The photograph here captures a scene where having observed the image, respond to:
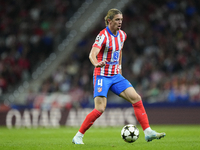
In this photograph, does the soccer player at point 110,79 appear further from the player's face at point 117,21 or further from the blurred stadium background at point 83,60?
the blurred stadium background at point 83,60

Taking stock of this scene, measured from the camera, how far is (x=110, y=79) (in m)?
6.67

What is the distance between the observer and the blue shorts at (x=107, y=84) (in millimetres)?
6512

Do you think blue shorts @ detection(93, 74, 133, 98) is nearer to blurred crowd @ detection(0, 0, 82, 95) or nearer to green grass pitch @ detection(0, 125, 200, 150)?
green grass pitch @ detection(0, 125, 200, 150)

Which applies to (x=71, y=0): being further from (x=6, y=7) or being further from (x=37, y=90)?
(x=37, y=90)

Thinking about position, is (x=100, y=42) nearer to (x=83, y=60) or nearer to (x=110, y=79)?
(x=110, y=79)

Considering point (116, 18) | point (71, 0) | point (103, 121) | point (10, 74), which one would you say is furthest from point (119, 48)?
point (71, 0)

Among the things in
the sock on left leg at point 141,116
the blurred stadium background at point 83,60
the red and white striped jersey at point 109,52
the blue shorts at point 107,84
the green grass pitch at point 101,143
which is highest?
the blurred stadium background at point 83,60

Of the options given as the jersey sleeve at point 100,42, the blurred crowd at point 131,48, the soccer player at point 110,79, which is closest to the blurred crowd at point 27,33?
the blurred crowd at point 131,48

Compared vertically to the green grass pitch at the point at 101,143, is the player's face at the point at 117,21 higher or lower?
higher

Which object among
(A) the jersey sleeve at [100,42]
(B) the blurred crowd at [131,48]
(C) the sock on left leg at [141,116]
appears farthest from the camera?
(B) the blurred crowd at [131,48]

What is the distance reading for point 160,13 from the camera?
1908 centimetres

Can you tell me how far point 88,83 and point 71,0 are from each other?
7.13 metres

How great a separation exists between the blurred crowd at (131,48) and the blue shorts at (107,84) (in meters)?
7.70

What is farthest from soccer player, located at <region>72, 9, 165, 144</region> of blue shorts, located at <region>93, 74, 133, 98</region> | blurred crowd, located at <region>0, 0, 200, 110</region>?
blurred crowd, located at <region>0, 0, 200, 110</region>
